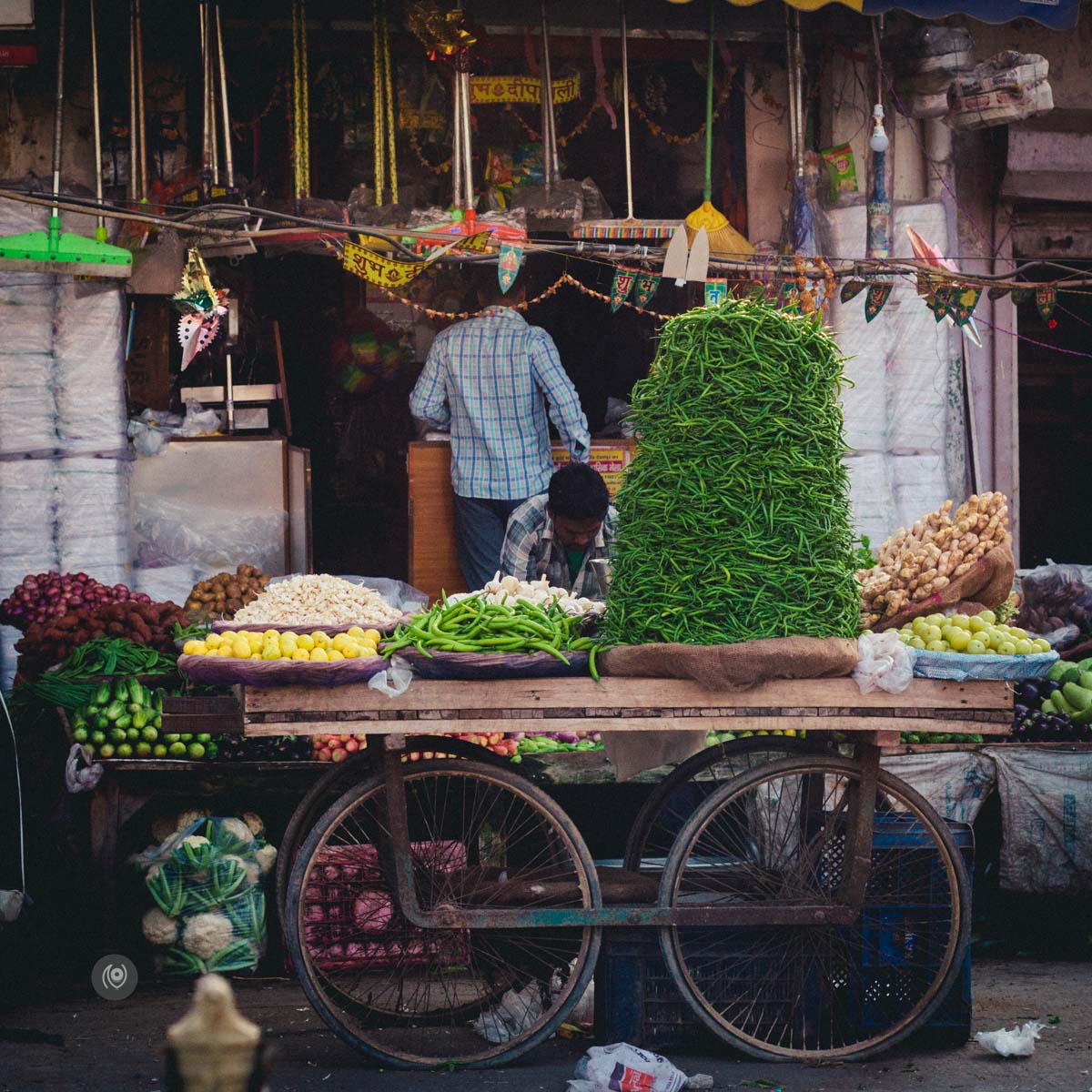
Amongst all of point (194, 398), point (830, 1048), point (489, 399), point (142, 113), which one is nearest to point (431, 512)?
point (489, 399)

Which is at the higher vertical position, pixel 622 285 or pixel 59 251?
pixel 59 251

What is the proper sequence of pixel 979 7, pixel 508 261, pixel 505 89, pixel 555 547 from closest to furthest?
pixel 555 547 → pixel 508 261 → pixel 979 7 → pixel 505 89

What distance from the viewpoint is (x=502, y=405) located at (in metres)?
7.21

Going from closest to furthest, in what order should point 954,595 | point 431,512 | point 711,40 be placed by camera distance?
point 954,595, point 711,40, point 431,512

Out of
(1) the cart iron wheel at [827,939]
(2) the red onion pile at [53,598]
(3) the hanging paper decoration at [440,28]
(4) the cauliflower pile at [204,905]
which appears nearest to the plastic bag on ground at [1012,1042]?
(1) the cart iron wheel at [827,939]

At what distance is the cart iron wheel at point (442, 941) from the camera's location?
406 centimetres

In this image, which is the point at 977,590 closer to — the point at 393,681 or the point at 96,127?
the point at 393,681

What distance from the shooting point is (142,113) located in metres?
7.04

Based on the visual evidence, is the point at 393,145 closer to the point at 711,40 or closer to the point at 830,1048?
the point at 711,40

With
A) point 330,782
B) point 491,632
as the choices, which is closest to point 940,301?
point 491,632

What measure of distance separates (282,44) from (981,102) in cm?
377

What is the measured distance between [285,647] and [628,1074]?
1.61 meters

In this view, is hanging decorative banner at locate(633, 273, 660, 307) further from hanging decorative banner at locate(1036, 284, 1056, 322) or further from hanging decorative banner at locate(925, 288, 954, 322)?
hanging decorative banner at locate(1036, 284, 1056, 322)

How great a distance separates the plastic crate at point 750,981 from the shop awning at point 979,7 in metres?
4.07
